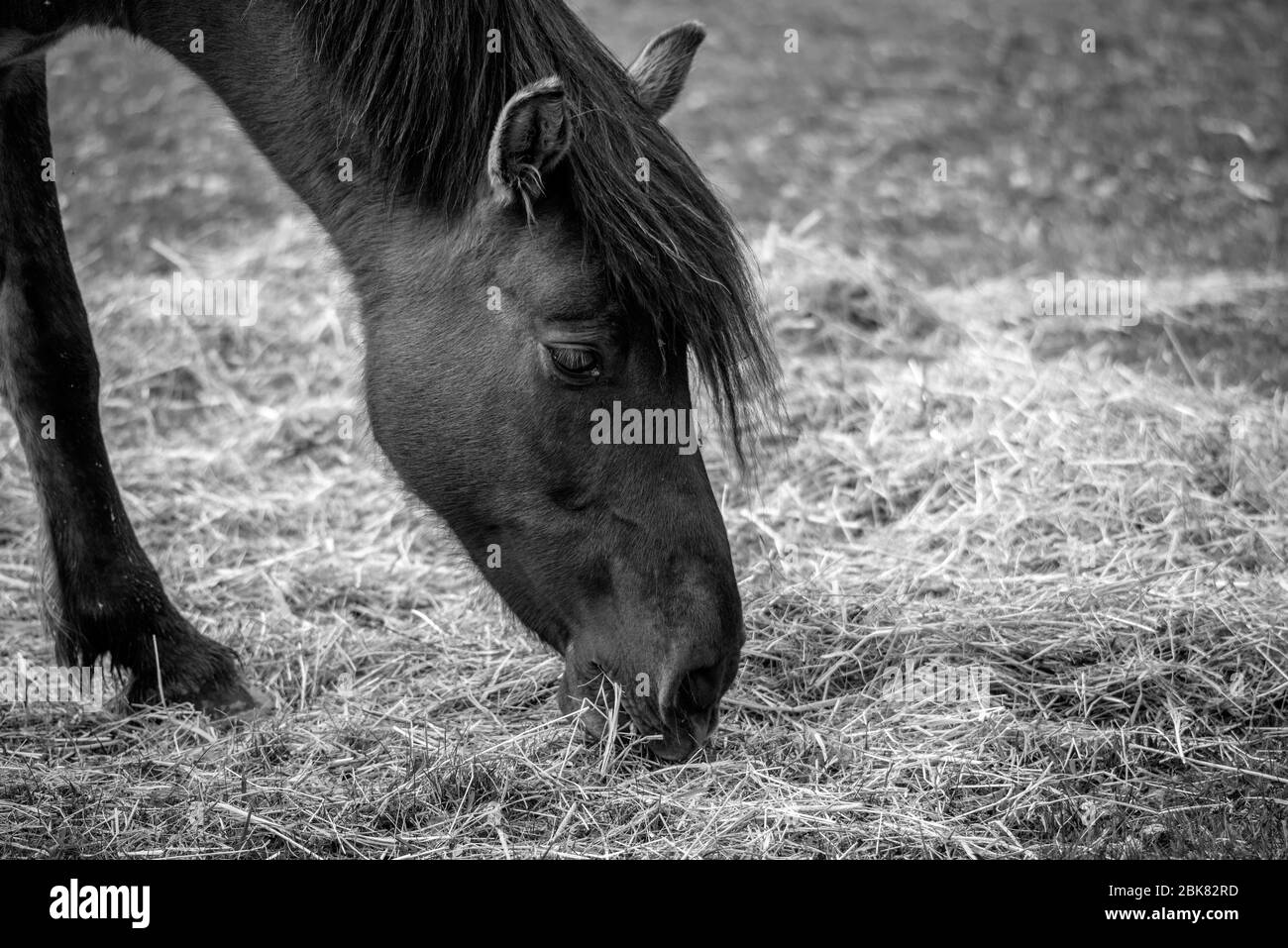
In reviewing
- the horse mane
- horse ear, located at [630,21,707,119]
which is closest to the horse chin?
the horse mane

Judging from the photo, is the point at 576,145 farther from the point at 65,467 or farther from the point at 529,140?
the point at 65,467

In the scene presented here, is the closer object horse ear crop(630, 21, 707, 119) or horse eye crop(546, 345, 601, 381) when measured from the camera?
horse eye crop(546, 345, 601, 381)

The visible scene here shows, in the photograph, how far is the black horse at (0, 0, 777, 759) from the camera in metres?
3.08

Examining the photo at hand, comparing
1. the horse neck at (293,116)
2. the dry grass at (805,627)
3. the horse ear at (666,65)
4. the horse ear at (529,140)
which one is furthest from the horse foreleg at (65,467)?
the horse ear at (666,65)

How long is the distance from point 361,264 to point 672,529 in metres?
1.12

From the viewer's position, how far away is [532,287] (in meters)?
3.12

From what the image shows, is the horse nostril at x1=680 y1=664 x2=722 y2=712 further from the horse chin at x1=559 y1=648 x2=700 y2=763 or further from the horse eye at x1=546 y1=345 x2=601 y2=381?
the horse eye at x1=546 y1=345 x2=601 y2=381

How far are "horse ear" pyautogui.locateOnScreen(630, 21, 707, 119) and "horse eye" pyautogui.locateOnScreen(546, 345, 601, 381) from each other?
0.84m

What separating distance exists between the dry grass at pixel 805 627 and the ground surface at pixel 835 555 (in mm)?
15

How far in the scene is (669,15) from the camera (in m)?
12.0

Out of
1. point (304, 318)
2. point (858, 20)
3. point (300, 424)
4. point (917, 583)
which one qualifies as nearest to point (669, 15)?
point (858, 20)

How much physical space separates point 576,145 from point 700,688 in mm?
1397

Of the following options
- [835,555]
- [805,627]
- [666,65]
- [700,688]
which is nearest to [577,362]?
[700,688]
